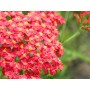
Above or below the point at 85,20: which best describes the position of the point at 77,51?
below

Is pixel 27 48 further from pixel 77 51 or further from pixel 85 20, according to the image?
pixel 77 51

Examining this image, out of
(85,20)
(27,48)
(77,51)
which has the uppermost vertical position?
(85,20)

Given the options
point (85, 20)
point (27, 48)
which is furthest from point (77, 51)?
point (27, 48)

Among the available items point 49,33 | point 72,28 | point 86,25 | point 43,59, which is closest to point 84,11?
point 86,25

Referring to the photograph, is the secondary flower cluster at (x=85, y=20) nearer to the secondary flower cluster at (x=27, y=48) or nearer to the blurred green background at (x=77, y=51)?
the secondary flower cluster at (x=27, y=48)
